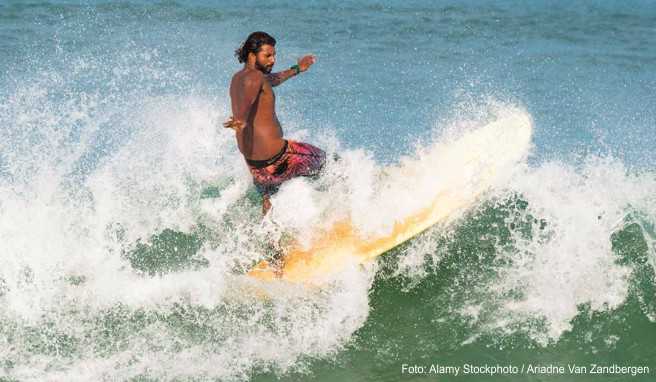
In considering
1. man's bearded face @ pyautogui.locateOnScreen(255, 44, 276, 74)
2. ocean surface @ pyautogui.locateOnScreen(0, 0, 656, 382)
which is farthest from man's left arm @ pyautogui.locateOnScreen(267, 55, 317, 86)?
ocean surface @ pyautogui.locateOnScreen(0, 0, 656, 382)

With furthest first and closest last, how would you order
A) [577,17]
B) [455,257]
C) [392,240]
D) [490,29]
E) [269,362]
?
[577,17] → [490,29] → [455,257] → [392,240] → [269,362]

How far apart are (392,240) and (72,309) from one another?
2389mm

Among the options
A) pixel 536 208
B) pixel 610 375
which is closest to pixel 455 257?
pixel 536 208

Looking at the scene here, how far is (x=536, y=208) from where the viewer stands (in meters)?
7.21

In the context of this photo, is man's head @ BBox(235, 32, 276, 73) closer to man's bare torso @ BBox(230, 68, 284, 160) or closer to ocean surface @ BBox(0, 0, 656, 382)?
man's bare torso @ BBox(230, 68, 284, 160)

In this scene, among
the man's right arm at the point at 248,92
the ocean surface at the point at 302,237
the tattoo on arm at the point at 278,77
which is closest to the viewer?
the ocean surface at the point at 302,237

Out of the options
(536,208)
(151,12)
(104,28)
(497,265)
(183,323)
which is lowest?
(183,323)

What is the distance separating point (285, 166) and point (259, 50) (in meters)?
0.96

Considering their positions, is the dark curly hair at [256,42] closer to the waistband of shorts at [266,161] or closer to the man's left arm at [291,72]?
the man's left arm at [291,72]

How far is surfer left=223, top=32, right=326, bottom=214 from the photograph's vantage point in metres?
5.80

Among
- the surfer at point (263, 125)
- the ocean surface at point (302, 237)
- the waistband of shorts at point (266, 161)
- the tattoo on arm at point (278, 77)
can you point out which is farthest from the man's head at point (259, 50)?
the ocean surface at point (302, 237)

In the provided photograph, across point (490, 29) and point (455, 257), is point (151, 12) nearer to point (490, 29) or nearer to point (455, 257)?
point (490, 29)

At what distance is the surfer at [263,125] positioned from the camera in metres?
5.80

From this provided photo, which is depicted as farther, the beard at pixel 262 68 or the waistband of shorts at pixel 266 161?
the waistband of shorts at pixel 266 161
